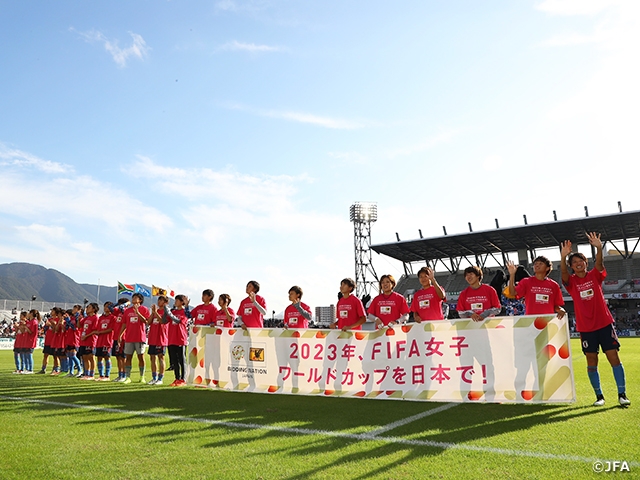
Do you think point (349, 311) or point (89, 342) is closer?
point (349, 311)

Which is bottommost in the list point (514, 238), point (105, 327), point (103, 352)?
point (103, 352)

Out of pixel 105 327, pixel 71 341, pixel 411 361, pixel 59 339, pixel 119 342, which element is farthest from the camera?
pixel 59 339

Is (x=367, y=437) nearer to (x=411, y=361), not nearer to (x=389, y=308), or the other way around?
(x=411, y=361)

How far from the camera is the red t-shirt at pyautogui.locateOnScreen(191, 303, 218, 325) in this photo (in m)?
10.1

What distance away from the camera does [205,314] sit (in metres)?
10.2

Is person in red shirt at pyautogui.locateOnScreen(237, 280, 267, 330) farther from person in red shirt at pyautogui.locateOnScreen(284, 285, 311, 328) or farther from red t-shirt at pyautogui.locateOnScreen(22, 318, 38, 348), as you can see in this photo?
red t-shirt at pyautogui.locateOnScreen(22, 318, 38, 348)

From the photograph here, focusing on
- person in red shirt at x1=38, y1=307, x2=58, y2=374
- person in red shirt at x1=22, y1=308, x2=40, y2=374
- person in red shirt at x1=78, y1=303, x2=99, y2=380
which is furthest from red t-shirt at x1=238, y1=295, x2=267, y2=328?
person in red shirt at x1=22, y1=308, x2=40, y2=374

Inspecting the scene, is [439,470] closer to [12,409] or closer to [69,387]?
[12,409]

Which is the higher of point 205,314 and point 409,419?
point 205,314

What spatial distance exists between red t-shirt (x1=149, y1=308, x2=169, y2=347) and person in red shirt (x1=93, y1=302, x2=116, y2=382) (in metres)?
2.00

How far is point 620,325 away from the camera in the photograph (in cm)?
4606

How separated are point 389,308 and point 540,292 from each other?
7.47 ft

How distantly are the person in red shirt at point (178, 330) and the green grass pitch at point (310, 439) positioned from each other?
2848 millimetres

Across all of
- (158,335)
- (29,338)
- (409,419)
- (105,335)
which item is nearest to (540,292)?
(409,419)
